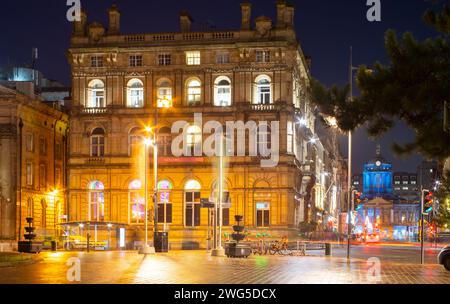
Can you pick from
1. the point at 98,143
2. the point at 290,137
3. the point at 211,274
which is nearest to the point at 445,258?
the point at 211,274

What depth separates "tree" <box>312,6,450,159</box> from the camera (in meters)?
20.5

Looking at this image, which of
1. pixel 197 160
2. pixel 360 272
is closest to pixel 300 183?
pixel 197 160

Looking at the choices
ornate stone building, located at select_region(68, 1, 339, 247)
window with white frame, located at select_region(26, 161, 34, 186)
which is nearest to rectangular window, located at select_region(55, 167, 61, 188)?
window with white frame, located at select_region(26, 161, 34, 186)

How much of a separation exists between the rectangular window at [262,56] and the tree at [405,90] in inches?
1843

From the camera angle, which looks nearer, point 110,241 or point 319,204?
point 110,241

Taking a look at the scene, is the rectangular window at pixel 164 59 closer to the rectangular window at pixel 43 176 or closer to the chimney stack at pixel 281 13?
the chimney stack at pixel 281 13

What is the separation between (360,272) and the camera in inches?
1032

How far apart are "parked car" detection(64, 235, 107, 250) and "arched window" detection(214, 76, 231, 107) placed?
17.2 m

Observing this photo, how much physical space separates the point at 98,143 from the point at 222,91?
12663 mm

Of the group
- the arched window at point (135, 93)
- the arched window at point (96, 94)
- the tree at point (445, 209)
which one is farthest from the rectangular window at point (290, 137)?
the tree at point (445, 209)

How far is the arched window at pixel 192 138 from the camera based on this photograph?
69.6 meters
